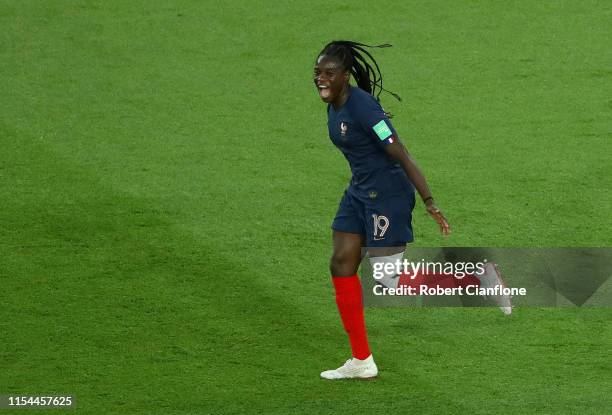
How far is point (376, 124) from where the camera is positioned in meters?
8.09

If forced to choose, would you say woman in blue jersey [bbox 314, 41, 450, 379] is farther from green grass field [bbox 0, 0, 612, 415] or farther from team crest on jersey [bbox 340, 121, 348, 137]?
green grass field [bbox 0, 0, 612, 415]

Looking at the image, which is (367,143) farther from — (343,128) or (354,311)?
(354,311)

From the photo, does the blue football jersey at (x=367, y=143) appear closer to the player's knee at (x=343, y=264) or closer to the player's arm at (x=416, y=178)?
the player's arm at (x=416, y=178)

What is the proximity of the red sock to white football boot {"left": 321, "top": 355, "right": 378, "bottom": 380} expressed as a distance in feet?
0.12

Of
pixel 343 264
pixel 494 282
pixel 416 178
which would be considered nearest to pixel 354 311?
pixel 343 264

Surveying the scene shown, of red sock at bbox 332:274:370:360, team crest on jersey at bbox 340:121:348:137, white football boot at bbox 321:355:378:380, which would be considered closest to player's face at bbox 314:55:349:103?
team crest on jersey at bbox 340:121:348:137

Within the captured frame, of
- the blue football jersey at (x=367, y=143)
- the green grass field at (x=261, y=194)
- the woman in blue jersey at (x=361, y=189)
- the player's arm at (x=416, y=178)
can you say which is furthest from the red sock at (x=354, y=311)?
the player's arm at (x=416, y=178)

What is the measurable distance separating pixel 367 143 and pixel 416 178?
38 cm

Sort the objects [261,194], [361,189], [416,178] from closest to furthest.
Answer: [416,178] < [361,189] < [261,194]

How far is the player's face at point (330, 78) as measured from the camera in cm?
823

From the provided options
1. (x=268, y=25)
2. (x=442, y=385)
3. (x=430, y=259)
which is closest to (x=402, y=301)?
(x=430, y=259)

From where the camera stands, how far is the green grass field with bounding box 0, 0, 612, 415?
334 inches

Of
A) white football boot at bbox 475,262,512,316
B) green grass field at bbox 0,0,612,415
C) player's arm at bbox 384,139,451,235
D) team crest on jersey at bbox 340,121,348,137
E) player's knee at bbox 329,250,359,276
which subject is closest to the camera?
player's arm at bbox 384,139,451,235

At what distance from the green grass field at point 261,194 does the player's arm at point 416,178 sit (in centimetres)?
101
